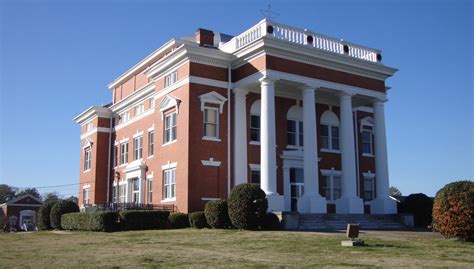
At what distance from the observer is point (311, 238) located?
20.8 meters

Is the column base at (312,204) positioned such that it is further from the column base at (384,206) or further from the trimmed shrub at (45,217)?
the trimmed shrub at (45,217)

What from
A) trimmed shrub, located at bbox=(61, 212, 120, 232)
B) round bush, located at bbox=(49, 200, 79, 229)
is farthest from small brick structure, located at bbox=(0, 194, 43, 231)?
trimmed shrub, located at bbox=(61, 212, 120, 232)

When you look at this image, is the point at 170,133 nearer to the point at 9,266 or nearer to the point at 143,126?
the point at 143,126

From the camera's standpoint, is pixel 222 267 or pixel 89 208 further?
pixel 89 208

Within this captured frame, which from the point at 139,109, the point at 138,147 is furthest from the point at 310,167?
the point at 139,109

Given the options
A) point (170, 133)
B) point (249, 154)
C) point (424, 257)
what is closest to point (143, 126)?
point (170, 133)

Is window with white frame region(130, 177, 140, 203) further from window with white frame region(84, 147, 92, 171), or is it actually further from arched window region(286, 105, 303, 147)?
arched window region(286, 105, 303, 147)

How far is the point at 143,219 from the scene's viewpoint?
2961 cm

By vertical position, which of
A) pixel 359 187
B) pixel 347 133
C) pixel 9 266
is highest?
pixel 347 133

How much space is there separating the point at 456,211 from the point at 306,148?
12.6 m

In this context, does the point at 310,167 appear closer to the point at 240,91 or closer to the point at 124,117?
the point at 240,91

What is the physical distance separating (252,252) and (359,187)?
75.9ft

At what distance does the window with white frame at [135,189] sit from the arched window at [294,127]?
39.3 ft

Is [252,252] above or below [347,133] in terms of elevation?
below
